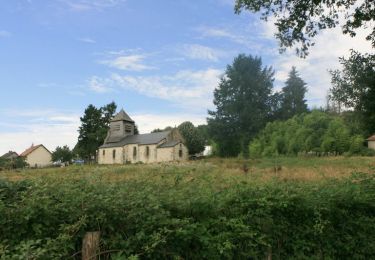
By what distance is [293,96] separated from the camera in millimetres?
83625

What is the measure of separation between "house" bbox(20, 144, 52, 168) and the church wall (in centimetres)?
2418

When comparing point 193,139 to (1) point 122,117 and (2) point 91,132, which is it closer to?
(1) point 122,117

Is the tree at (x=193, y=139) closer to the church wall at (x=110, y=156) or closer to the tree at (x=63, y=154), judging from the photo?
the church wall at (x=110, y=156)

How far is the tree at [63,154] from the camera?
8225 cm

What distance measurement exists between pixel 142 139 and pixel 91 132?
17.4 metres

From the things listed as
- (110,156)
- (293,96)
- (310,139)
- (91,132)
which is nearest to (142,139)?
(110,156)

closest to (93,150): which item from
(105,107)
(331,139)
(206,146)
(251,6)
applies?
(105,107)

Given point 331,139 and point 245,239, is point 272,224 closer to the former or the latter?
point 245,239

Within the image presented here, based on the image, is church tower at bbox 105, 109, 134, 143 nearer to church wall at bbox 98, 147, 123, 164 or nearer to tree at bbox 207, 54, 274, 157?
church wall at bbox 98, 147, 123, 164

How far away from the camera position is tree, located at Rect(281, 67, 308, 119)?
7812cm

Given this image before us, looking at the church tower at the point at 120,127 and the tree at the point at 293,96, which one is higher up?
the tree at the point at 293,96

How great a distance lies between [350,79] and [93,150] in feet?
Answer: 251

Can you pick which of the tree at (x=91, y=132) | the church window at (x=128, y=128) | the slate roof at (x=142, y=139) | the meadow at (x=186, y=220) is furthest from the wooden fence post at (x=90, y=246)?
the tree at (x=91, y=132)

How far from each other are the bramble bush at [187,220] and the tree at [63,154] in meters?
80.5
